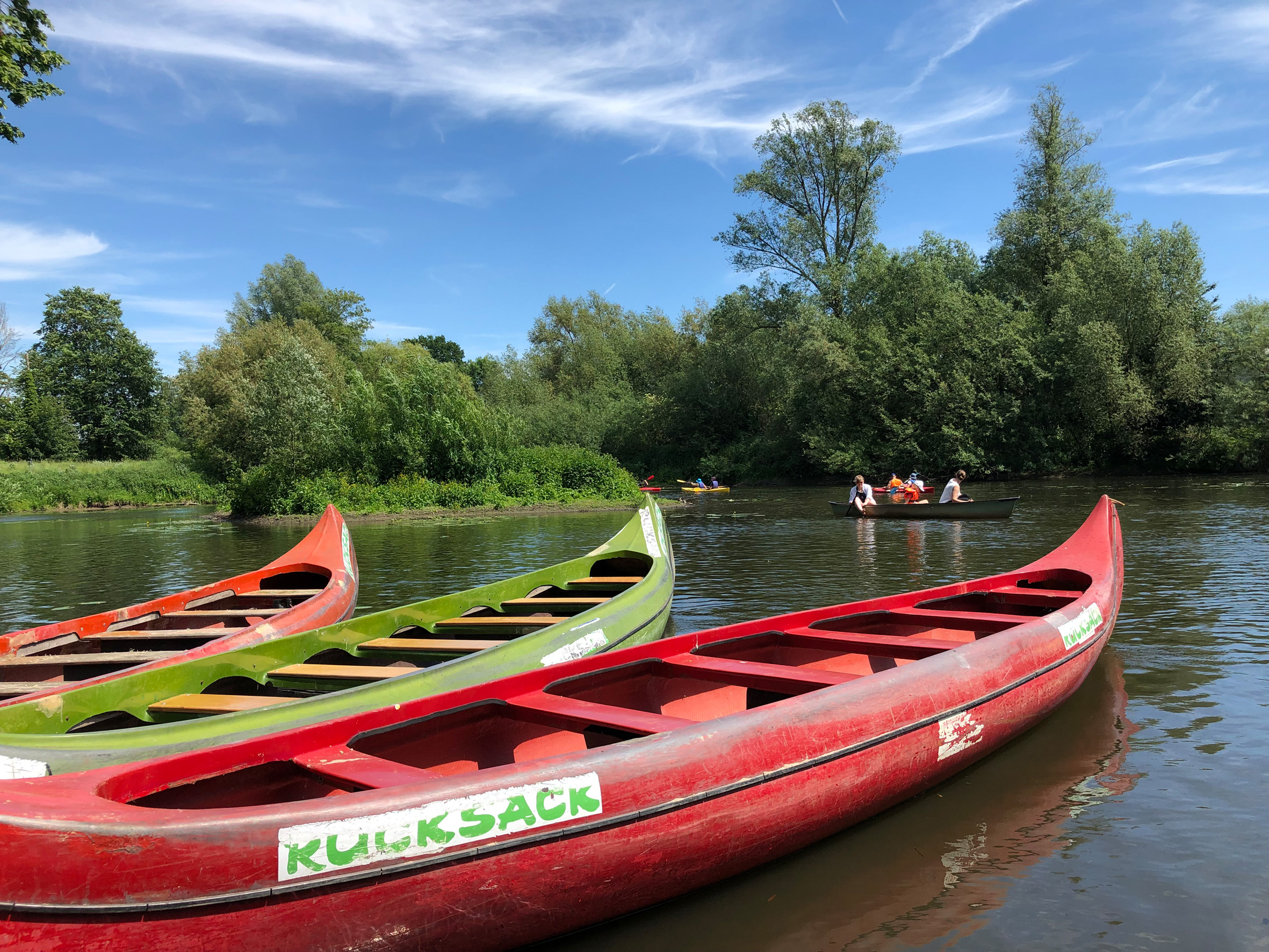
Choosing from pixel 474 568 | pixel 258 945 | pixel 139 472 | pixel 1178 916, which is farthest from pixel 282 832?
pixel 139 472

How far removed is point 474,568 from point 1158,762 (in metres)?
12.0

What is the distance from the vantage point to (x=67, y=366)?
61.5m

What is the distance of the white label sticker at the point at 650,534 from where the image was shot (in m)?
10.4

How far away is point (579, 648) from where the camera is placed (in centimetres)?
694

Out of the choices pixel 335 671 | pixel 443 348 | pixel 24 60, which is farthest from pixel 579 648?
pixel 443 348

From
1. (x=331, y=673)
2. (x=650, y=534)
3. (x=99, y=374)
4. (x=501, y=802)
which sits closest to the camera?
(x=501, y=802)

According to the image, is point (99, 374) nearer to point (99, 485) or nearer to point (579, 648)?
point (99, 485)

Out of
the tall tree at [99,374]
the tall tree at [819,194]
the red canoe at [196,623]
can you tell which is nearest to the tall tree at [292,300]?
the tall tree at [99,374]

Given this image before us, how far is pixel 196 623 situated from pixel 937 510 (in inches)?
719

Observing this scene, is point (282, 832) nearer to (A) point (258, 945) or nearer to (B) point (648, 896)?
(A) point (258, 945)

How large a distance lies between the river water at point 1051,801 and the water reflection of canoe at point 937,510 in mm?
5271

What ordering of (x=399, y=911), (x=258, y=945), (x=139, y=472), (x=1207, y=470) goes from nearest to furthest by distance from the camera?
1. (x=258, y=945)
2. (x=399, y=911)
3. (x=1207, y=470)
4. (x=139, y=472)

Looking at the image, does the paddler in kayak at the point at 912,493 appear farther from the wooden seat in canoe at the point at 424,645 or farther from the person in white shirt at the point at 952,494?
the wooden seat in canoe at the point at 424,645

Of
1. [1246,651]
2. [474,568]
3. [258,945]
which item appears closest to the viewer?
[258,945]
